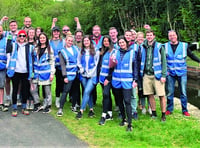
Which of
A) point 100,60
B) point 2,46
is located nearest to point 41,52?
point 2,46

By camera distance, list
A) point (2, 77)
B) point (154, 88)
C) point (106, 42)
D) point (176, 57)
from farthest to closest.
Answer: point (2, 77) → point (176, 57) → point (154, 88) → point (106, 42)

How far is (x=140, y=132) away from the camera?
641cm

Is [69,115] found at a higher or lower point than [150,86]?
lower

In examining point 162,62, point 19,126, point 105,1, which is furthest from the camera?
point 105,1

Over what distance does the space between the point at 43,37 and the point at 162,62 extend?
3.01m

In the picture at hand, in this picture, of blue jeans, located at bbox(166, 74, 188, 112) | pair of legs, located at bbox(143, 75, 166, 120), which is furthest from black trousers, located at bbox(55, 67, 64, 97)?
blue jeans, located at bbox(166, 74, 188, 112)

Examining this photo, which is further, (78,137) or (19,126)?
(19,126)

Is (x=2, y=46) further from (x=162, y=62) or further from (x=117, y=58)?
(x=162, y=62)

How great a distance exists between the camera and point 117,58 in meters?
6.82

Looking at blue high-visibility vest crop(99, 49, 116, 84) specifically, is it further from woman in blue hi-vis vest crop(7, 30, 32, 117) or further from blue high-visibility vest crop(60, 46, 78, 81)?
woman in blue hi-vis vest crop(7, 30, 32, 117)

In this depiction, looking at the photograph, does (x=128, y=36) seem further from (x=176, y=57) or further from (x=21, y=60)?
(x=21, y=60)

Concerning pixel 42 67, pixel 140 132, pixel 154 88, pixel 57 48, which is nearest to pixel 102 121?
pixel 140 132

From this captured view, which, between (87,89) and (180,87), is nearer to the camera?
(87,89)

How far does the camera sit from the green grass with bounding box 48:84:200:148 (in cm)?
590
